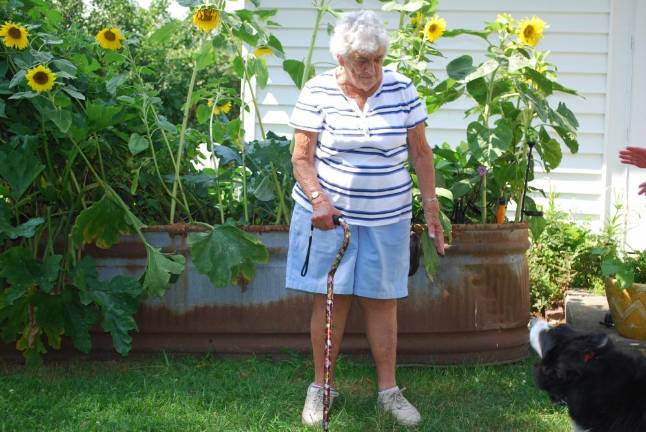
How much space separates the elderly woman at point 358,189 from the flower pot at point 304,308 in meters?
0.70

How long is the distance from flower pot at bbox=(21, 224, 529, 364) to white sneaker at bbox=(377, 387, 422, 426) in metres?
0.67

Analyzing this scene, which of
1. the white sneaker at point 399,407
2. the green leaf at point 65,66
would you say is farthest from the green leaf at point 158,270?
the white sneaker at point 399,407

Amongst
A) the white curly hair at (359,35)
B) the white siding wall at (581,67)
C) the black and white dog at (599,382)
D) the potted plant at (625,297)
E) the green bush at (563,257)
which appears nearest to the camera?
the black and white dog at (599,382)

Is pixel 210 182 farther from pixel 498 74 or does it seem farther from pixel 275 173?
pixel 498 74

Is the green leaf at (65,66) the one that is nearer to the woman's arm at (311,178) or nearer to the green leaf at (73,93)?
the green leaf at (73,93)

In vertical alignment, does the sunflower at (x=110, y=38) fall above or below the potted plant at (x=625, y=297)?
above

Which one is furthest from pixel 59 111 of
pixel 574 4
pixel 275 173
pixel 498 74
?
pixel 574 4

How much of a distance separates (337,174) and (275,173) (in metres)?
0.95

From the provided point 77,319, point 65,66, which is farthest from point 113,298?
point 65,66

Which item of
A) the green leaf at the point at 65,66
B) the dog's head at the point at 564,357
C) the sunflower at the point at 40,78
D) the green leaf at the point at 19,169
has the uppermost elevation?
the green leaf at the point at 65,66

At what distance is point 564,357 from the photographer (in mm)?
2525

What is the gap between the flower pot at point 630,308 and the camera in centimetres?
431

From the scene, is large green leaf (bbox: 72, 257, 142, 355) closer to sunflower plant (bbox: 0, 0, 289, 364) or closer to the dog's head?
sunflower plant (bbox: 0, 0, 289, 364)

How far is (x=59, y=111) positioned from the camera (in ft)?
11.5
